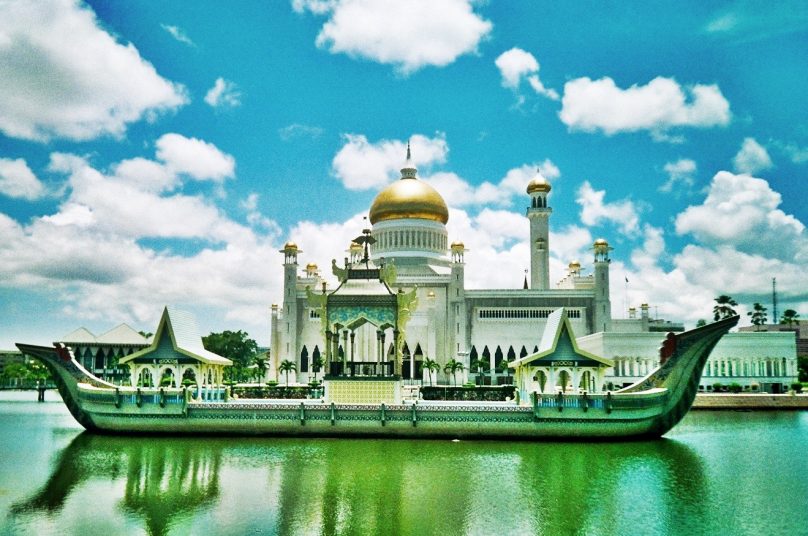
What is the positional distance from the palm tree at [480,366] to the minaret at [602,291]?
9160 millimetres

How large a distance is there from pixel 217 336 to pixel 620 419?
2280 inches

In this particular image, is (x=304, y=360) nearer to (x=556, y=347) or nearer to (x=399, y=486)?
(x=556, y=347)

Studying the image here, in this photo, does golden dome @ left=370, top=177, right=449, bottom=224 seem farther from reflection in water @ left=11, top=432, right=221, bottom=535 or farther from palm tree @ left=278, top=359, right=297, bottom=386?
reflection in water @ left=11, top=432, right=221, bottom=535

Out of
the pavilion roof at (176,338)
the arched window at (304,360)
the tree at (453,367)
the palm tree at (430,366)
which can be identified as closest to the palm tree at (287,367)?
the arched window at (304,360)

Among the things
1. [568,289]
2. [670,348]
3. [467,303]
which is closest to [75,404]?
[670,348]

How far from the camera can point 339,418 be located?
27125 mm

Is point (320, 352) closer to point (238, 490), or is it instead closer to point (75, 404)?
point (75, 404)

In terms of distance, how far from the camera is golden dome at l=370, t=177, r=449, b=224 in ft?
199

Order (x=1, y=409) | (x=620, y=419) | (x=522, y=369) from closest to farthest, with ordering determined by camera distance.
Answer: (x=620, y=419)
(x=522, y=369)
(x=1, y=409)

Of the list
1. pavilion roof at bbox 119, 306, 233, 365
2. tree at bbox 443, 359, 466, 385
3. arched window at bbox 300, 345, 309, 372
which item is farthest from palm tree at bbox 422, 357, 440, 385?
pavilion roof at bbox 119, 306, 233, 365

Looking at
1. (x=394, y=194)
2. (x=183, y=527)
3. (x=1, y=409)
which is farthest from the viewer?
(x=394, y=194)

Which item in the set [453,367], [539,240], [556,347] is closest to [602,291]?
[539,240]

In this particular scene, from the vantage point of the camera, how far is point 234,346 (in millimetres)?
79312

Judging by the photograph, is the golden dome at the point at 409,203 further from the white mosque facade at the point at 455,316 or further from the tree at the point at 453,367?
the tree at the point at 453,367
